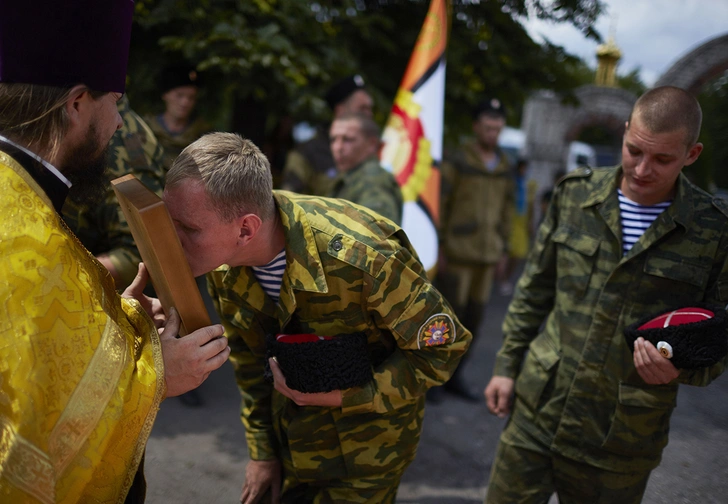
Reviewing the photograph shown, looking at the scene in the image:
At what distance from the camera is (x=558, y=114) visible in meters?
19.6

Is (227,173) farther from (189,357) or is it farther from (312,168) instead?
(312,168)

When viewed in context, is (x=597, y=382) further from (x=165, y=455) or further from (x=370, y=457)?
(x=165, y=455)

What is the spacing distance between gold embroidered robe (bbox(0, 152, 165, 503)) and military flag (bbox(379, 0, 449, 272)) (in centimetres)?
359

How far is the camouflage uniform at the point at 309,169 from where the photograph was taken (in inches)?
239

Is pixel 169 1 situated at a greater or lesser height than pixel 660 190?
greater

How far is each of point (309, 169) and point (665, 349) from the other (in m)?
4.49

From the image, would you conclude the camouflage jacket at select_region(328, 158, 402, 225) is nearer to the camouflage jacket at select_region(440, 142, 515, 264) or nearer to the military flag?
the military flag

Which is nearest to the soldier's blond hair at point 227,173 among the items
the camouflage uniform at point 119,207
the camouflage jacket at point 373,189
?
the camouflage uniform at point 119,207

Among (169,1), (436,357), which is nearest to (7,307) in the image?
(436,357)

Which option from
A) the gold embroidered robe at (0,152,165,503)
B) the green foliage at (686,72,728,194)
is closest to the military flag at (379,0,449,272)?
the gold embroidered robe at (0,152,165,503)

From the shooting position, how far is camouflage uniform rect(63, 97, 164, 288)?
253cm

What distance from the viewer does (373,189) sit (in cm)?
402

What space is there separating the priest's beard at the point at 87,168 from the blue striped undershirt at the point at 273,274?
57cm

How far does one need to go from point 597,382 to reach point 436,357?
765 millimetres
